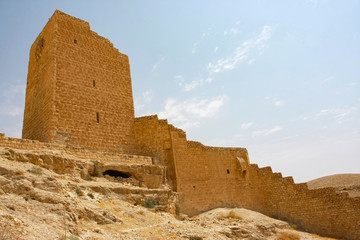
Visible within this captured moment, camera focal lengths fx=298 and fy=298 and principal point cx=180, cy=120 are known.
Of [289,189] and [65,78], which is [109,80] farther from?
[289,189]

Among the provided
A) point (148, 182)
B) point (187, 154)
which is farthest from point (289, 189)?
point (148, 182)

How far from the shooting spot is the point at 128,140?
1414 cm

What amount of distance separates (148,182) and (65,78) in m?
5.78

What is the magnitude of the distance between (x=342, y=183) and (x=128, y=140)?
53.4 ft

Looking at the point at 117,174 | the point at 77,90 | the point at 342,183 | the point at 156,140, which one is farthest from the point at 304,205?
the point at 77,90

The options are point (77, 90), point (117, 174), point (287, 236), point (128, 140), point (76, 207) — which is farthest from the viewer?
point (128, 140)

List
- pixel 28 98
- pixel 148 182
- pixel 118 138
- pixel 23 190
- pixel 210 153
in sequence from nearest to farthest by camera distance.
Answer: pixel 23 190
pixel 148 182
pixel 118 138
pixel 28 98
pixel 210 153

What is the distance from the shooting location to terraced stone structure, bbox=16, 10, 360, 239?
12305 millimetres

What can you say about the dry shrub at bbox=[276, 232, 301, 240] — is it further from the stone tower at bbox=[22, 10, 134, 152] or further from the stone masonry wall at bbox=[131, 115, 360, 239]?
the stone tower at bbox=[22, 10, 134, 152]

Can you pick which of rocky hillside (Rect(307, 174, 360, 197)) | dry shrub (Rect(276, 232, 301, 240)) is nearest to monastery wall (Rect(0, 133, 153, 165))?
dry shrub (Rect(276, 232, 301, 240))

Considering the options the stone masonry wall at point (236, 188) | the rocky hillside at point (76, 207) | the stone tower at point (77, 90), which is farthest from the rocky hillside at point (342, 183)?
the stone tower at point (77, 90)

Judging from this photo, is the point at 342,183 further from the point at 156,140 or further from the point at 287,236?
the point at 156,140

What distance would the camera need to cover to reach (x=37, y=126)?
1288cm

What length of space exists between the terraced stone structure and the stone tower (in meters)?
0.04
